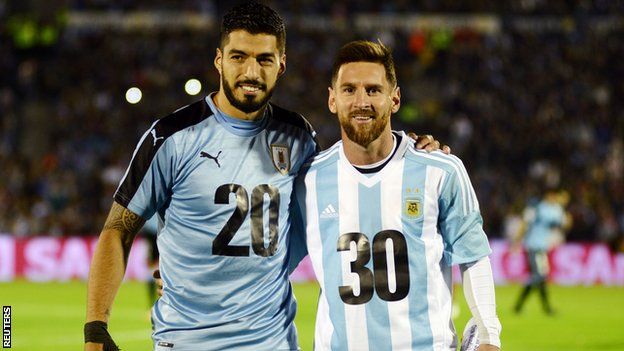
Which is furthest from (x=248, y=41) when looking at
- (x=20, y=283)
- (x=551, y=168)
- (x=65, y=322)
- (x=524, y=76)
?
(x=524, y=76)

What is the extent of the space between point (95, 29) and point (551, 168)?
1398 centimetres

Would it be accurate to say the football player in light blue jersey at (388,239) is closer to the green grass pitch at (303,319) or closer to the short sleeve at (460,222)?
the short sleeve at (460,222)

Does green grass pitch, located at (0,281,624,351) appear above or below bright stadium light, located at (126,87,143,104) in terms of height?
below

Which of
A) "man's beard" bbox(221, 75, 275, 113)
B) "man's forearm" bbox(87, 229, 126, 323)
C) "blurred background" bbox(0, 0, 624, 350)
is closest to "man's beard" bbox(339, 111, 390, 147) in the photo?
"man's beard" bbox(221, 75, 275, 113)

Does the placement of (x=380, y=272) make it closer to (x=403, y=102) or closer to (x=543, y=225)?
(x=543, y=225)

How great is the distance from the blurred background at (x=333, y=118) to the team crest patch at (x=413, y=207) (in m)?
14.7

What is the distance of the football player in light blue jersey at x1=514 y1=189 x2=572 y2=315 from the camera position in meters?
16.3

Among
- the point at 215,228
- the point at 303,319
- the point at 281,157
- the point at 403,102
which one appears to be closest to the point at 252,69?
the point at 281,157

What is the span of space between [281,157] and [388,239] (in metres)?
0.66

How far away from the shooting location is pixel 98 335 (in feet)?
14.4

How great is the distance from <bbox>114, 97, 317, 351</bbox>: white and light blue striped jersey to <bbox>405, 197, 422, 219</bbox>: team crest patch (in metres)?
0.57

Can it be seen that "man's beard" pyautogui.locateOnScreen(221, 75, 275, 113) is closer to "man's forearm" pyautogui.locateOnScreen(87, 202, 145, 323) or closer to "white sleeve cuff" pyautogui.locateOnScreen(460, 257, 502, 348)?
"man's forearm" pyautogui.locateOnScreen(87, 202, 145, 323)

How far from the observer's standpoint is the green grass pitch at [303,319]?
40.3 feet

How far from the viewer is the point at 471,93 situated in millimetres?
29250
